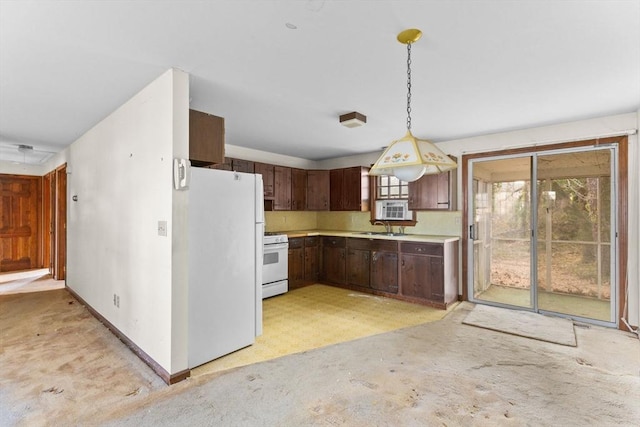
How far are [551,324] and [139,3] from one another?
15.9 feet

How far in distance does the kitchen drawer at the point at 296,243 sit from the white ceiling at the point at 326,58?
216 centimetres

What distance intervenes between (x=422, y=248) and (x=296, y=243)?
2056mm

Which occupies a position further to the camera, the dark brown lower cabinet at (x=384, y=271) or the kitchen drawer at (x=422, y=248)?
the dark brown lower cabinet at (x=384, y=271)

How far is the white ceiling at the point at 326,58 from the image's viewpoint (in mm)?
1746

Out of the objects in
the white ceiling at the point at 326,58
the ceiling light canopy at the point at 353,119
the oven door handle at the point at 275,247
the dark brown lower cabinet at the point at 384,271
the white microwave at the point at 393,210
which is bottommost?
the dark brown lower cabinet at the point at 384,271

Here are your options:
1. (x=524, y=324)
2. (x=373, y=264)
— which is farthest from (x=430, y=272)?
(x=524, y=324)

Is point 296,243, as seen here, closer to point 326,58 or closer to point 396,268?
point 396,268

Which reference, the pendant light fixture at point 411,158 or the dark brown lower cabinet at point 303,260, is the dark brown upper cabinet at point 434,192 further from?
the pendant light fixture at point 411,158

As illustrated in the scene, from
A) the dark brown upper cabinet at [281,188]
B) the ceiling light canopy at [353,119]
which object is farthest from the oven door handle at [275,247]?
the ceiling light canopy at [353,119]

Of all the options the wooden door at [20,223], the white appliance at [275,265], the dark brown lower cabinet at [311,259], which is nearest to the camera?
the white appliance at [275,265]

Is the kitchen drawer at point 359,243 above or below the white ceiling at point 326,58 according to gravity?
below

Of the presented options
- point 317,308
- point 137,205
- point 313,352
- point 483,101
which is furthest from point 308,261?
point 483,101

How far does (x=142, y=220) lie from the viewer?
2.82m

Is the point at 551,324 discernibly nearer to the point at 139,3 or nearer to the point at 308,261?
the point at 308,261
